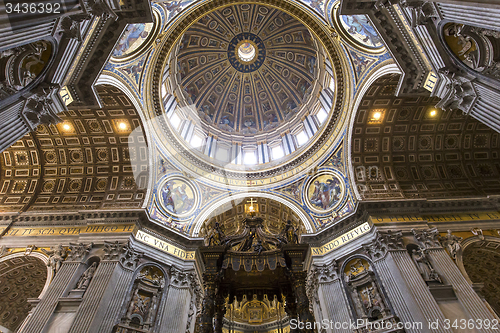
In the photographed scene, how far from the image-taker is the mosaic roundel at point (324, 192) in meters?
16.9

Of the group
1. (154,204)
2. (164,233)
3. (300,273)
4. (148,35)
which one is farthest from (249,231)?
(148,35)

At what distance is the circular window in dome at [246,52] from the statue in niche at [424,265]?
75.8 feet

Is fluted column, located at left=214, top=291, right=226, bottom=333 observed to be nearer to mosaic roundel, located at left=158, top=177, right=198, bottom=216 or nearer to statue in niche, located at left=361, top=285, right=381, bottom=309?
statue in niche, located at left=361, top=285, right=381, bottom=309

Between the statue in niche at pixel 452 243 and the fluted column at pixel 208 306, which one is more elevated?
the statue in niche at pixel 452 243

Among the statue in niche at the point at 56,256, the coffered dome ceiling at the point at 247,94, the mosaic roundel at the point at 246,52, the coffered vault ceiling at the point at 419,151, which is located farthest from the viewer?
the mosaic roundel at the point at 246,52

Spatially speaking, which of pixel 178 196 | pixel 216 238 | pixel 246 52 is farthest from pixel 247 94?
pixel 216 238

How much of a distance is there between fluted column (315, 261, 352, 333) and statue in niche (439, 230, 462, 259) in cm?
525

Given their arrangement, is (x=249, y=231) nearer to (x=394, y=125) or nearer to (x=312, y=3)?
(x=394, y=125)

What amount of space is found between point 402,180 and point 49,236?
20.2 m

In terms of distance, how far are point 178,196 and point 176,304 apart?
22.8 ft

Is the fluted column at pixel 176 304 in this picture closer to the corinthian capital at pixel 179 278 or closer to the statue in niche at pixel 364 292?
the corinthian capital at pixel 179 278

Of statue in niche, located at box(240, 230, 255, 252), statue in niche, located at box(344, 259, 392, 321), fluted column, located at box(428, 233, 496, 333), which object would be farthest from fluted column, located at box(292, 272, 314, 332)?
fluted column, located at box(428, 233, 496, 333)

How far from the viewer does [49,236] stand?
1358 cm

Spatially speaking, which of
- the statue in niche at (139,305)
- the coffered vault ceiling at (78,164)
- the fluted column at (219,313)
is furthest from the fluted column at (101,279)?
the fluted column at (219,313)
